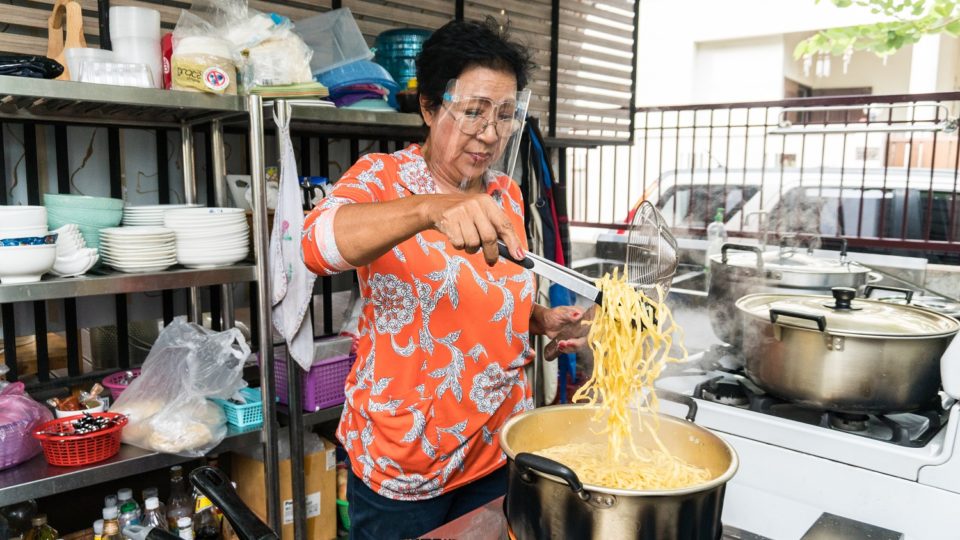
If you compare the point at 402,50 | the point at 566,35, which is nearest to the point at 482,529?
the point at 402,50

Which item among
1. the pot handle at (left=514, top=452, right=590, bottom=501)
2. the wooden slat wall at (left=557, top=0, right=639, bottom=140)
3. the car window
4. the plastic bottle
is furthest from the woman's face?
the car window

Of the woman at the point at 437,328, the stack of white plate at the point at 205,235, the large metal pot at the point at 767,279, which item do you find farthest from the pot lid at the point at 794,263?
the stack of white plate at the point at 205,235

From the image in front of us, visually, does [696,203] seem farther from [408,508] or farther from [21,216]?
[21,216]

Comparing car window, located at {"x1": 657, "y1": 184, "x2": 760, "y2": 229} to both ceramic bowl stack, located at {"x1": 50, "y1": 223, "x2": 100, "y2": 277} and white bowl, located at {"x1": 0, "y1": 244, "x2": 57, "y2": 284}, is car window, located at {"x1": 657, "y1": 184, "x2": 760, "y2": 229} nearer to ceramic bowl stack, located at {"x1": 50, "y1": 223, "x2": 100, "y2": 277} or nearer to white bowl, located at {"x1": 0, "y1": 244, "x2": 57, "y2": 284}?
ceramic bowl stack, located at {"x1": 50, "y1": 223, "x2": 100, "y2": 277}

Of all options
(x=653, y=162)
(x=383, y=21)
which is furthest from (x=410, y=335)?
(x=653, y=162)

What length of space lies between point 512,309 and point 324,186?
5.05 ft

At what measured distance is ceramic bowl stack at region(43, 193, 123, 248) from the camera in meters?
2.16

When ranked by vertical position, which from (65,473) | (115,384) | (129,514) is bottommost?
(129,514)

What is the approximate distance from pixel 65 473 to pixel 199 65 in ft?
4.43

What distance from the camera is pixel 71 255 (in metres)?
2.10

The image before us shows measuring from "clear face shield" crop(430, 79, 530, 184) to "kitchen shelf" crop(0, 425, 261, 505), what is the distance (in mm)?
1486

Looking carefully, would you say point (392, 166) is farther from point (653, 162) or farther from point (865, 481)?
point (653, 162)

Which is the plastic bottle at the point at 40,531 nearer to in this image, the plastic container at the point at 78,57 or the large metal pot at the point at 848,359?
the plastic container at the point at 78,57

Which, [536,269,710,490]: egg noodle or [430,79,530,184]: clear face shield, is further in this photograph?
[430,79,530,184]: clear face shield
